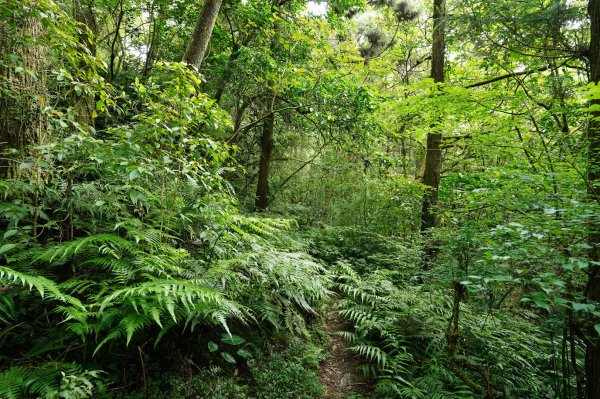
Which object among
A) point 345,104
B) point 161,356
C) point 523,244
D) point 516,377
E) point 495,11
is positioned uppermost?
point 495,11

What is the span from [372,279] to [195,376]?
3.95 m

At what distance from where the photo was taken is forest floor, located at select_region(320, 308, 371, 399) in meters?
3.71

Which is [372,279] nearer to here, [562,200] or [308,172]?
[562,200]

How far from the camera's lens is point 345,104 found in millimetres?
6039

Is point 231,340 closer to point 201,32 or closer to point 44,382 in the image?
point 44,382

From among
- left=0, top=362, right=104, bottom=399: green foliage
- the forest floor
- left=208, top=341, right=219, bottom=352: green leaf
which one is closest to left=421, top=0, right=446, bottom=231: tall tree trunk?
the forest floor

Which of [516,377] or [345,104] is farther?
[345,104]

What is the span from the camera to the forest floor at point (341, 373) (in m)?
3.71

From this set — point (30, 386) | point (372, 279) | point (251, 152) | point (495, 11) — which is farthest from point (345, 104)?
point (30, 386)

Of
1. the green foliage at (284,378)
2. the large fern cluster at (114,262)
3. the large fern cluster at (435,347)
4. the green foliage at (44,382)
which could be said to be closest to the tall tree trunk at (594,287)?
the large fern cluster at (435,347)

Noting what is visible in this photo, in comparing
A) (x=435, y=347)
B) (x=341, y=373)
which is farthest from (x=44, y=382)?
(x=435, y=347)

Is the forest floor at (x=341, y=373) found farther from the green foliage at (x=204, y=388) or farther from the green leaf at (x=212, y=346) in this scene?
the green leaf at (x=212, y=346)

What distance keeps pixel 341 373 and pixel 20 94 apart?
5.14m

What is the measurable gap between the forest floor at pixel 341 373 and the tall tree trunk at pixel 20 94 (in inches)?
174
